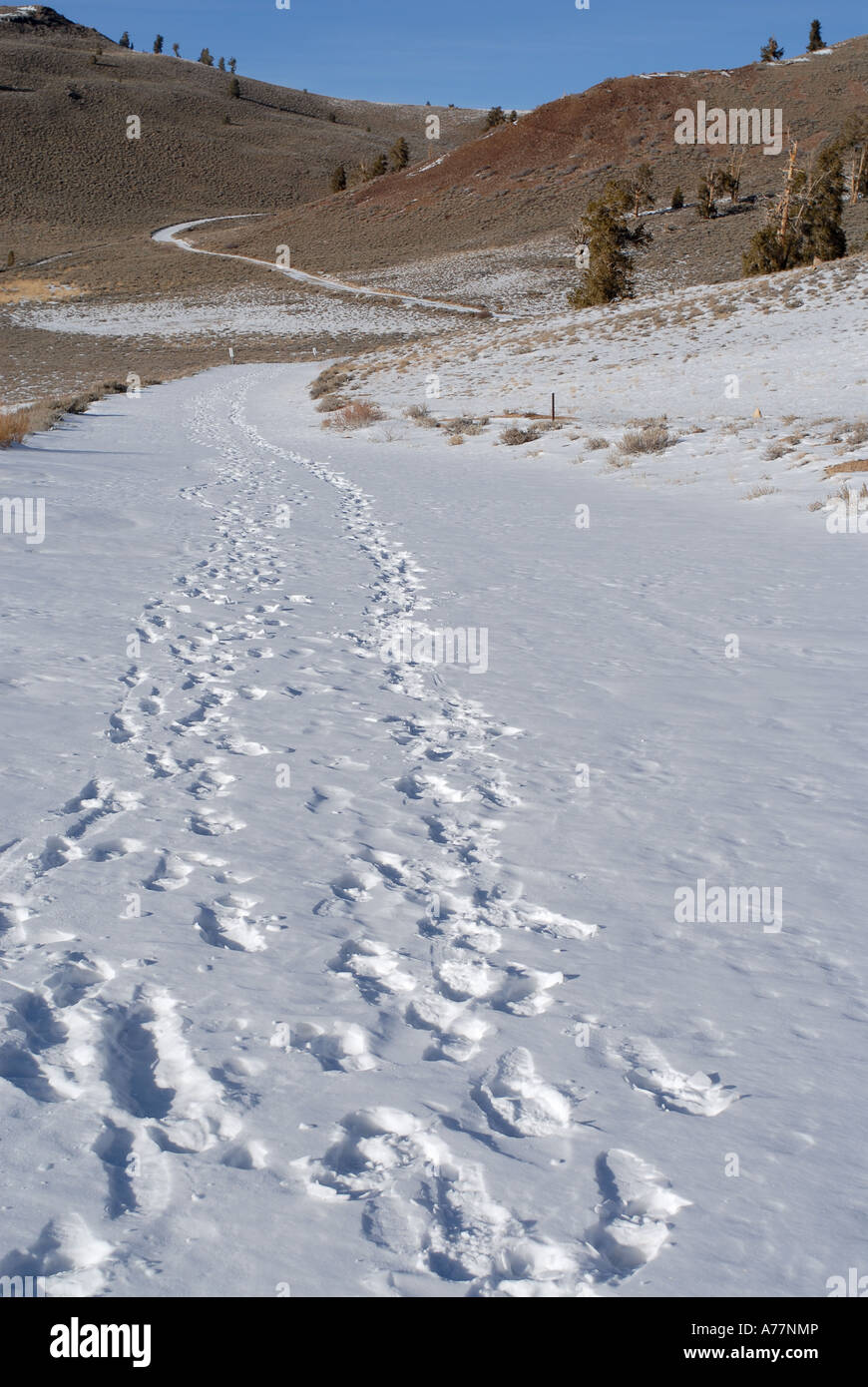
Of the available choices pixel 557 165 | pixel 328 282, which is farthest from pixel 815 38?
pixel 328 282

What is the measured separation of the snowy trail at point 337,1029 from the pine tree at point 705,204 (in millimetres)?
69179

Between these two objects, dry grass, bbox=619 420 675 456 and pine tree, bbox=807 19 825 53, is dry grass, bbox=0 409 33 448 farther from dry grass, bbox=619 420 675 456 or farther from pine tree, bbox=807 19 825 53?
pine tree, bbox=807 19 825 53

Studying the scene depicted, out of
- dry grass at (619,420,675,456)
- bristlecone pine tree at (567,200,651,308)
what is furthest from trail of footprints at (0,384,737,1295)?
bristlecone pine tree at (567,200,651,308)

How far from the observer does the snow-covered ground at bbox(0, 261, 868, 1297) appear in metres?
2.26

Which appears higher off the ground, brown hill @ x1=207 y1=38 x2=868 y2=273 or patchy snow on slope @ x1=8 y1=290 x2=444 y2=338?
brown hill @ x1=207 y1=38 x2=868 y2=273

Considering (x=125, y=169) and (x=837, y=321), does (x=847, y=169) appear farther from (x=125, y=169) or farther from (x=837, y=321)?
(x=125, y=169)

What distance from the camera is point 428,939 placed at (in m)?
3.39

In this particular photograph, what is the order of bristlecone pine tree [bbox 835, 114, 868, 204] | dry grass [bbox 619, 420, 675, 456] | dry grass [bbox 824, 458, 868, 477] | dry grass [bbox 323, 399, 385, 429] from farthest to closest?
1. bristlecone pine tree [bbox 835, 114, 868, 204]
2. dry grass [bbox 323, 399, 385, 429]
3. dry grass [bbox 619, 420, 675, 456]
4. dry grass [bbox 824, 458, 868, 477]

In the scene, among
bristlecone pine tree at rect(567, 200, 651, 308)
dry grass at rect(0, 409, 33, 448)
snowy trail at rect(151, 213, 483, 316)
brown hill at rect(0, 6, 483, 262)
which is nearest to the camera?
dry grass at rect(0, 409, 33, 448)

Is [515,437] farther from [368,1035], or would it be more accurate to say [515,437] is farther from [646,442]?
[368,1035]

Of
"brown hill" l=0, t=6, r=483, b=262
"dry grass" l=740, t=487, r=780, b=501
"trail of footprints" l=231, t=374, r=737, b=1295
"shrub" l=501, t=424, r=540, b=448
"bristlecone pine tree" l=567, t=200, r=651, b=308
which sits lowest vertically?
"trail of footprints" l=231, t=374, r=737, b=1295

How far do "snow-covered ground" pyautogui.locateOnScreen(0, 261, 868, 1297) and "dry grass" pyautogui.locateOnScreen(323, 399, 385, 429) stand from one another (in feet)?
55.8

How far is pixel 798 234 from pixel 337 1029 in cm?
4612

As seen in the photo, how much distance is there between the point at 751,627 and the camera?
24.2 feet
